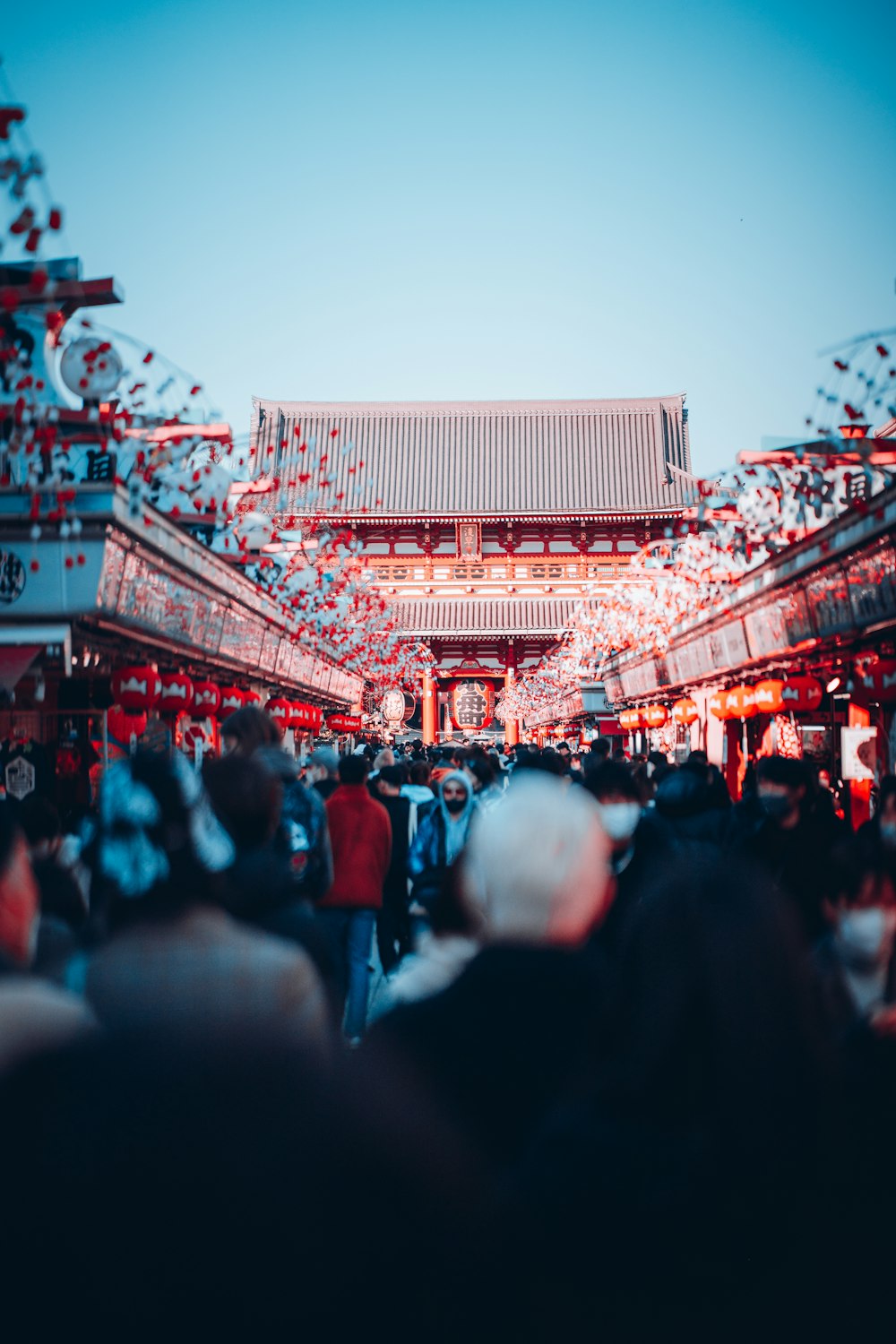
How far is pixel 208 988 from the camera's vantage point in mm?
2018

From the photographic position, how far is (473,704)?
37.2 m

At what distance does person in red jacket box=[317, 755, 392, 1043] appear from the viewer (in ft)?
22.1

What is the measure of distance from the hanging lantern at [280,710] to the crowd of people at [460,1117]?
514 inches

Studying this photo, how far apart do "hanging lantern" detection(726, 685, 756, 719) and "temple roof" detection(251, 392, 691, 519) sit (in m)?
22.5

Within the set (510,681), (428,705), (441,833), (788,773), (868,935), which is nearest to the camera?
(868,935)

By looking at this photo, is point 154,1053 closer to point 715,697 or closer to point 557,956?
point 557,956

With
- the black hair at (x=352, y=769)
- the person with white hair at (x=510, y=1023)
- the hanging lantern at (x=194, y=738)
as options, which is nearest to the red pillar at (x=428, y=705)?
the hanging lantern at (x=194, y=738)

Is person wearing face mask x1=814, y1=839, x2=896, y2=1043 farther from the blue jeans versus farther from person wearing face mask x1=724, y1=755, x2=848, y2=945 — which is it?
the blue jeans

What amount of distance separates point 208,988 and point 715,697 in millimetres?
13046

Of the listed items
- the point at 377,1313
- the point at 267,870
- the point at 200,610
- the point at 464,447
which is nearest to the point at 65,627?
the point at 200,610

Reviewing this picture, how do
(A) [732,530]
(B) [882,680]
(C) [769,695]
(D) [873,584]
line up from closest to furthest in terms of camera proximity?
1. (B) [882,680]
2. (D) [873,584]
3. (C) [769,695]
4. (A) [732,530]

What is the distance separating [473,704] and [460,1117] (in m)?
35.3

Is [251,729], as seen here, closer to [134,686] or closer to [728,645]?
[134,686]

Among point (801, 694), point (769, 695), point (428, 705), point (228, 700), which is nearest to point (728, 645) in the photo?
point (769, 695)
